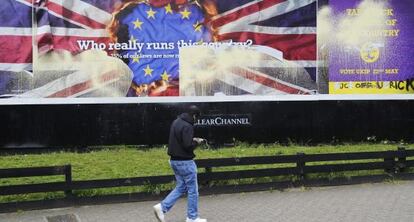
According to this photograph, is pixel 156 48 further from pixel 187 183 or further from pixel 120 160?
pixel 187 183

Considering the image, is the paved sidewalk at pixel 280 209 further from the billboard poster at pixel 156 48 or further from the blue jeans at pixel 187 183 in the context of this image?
the billboard poster at pixel 156 48

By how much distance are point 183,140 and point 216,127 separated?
31.0 ft

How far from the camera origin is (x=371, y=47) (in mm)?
18281

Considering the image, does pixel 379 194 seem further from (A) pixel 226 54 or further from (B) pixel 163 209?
(A) pixel 226 54

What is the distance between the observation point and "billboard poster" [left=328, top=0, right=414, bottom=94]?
18000mm

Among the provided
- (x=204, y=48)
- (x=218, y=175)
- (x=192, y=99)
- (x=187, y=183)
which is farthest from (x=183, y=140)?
(x=204, y=48)

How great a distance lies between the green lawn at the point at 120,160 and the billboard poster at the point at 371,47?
205 cm

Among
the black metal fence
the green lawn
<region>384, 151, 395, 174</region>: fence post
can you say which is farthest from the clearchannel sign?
<region>384, 151, 395, 174</region>: fence post

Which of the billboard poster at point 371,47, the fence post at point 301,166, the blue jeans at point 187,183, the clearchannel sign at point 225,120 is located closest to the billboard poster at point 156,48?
the clearchannel sign at point 225,120

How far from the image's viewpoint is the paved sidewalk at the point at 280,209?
884 cm

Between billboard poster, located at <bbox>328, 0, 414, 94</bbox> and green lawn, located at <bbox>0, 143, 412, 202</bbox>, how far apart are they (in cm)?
205

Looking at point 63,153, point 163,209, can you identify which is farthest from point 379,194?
point 63,153

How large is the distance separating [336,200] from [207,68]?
25.7ft

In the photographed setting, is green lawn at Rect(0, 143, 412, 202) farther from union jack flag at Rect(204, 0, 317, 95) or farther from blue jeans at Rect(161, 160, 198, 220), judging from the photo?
blue jeans at Rect(161, 160, 198, 220)
